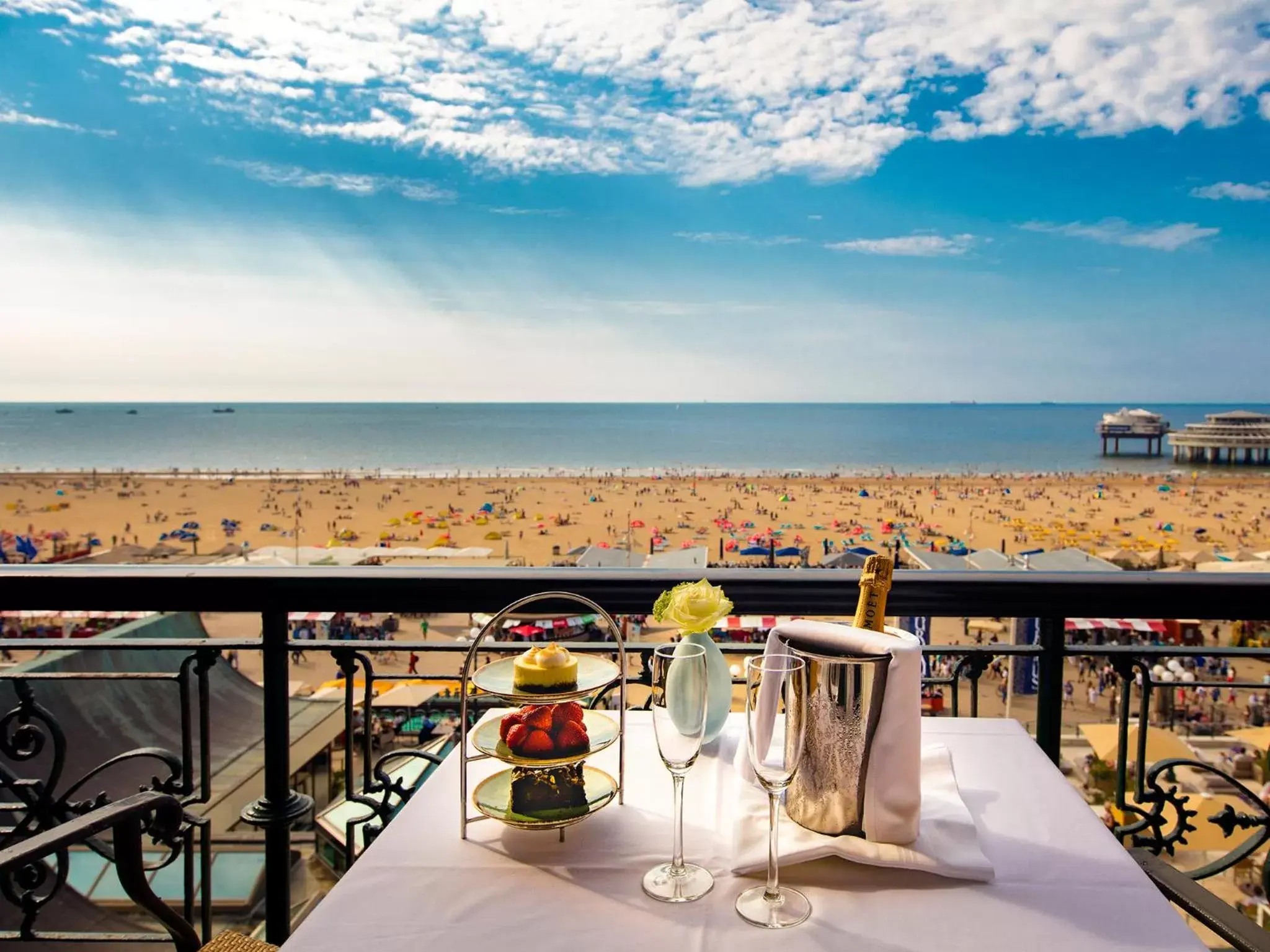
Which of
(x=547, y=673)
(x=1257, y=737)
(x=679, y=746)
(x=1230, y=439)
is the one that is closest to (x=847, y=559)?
(x=1257, y=737)

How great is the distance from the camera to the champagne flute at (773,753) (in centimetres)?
79

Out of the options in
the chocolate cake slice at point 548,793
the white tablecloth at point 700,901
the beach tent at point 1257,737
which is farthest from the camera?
the beach tent at point 1257,737

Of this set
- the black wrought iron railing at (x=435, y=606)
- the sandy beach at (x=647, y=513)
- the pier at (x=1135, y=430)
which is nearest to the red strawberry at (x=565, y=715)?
the black wrought iron railing at (x=435, y=606)

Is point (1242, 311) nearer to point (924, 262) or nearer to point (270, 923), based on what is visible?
point (924, 262)

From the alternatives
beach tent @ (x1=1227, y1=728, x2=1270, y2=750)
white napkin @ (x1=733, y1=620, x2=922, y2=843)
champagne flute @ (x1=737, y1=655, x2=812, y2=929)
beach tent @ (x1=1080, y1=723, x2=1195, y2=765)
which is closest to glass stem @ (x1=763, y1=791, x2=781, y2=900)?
champagne flute @ (x1=737, y1=655, x2=812, y2=929)

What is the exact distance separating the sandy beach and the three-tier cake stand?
14.3 metres

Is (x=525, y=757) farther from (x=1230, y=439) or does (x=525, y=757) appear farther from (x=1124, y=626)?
(x=1230, y=439)

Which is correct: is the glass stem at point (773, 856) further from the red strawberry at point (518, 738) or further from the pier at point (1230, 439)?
the pier at point (1230, 439)

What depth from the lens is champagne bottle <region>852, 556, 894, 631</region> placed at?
0.94 meters

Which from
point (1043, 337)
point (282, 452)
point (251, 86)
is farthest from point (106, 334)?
point (1043, 337)

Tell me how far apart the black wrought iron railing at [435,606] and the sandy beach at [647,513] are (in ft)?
44.8

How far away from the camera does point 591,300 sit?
155 feet

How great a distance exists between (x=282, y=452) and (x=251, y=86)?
1685cm

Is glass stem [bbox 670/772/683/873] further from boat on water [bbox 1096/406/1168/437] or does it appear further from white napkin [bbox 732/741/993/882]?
boat on water [bbox 1096/406/1168/437]
